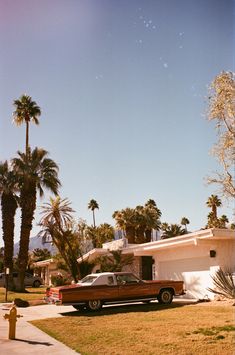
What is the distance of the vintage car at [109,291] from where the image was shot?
1539 centimetres

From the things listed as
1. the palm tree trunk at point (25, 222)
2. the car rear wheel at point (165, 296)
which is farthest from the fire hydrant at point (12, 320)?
the palm tree trunk at point (25, 222)

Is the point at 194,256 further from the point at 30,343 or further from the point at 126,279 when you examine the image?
the point at 30,343

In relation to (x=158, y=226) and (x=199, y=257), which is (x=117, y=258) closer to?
(x=199, y=257)

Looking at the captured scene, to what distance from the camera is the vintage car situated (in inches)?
606

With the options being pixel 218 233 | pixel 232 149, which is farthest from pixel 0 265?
pixel 232 149

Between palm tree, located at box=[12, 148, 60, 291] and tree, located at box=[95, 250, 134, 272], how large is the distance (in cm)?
707

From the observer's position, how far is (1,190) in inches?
1353

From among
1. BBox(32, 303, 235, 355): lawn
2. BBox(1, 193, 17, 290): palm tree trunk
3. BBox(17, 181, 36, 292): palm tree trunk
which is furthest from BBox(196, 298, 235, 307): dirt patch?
BBox(1, 193, 17, 290): palm tree trunk

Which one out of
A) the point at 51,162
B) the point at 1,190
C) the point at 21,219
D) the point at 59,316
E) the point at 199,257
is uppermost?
the point at 51,162

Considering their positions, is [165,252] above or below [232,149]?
below

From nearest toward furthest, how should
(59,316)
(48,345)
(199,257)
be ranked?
(48,345)
(59,316)
(199,257)

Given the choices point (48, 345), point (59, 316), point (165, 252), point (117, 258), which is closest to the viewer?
point (48, 345)

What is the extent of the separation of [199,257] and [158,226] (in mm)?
35749

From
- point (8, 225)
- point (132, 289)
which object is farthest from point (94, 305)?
point (8, 225)
